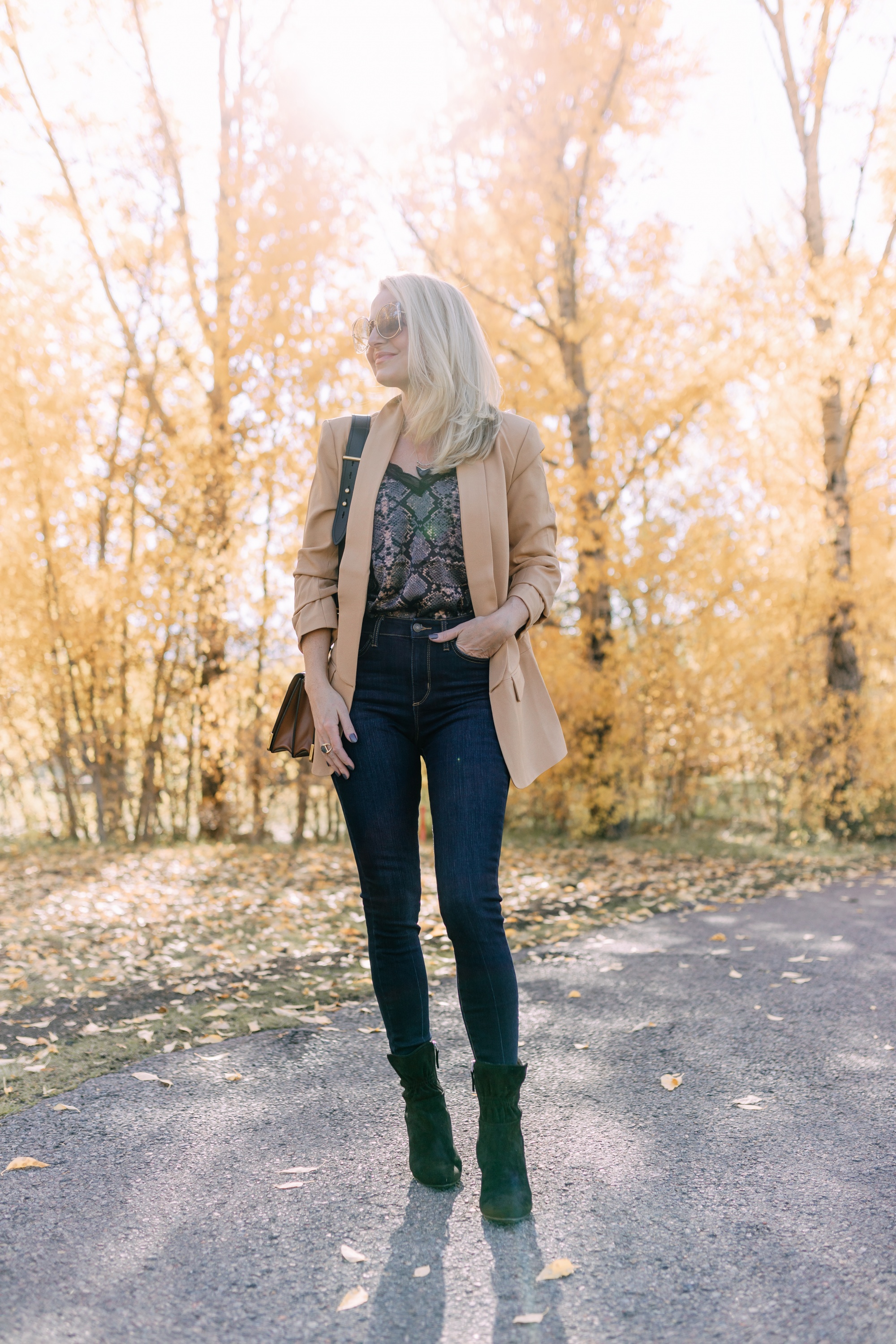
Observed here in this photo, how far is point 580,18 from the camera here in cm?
643

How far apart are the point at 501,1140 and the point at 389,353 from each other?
5.30ft

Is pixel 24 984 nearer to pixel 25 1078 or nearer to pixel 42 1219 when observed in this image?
pixel 25 1078

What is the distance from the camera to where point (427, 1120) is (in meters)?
1.88

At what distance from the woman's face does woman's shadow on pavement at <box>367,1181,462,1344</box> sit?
1663 mm

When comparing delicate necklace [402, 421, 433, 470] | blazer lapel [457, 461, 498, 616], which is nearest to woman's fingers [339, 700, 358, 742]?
blazer lapel [457, 461, 498, 616]

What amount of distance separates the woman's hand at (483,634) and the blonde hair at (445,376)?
337 mm

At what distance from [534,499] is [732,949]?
2706mm

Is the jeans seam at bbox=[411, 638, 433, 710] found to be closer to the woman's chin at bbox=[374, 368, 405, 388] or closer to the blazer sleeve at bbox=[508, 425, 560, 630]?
the blazer sleeve at bbox=[508, 425, 560, 630]

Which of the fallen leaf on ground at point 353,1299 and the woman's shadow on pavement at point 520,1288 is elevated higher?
the fallen leaf on ground at point 353,1299

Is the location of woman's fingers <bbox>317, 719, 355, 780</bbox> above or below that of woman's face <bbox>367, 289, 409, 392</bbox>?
below

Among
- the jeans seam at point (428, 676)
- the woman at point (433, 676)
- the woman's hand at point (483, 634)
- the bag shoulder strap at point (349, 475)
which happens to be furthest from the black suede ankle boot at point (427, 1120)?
the bag shoulder strap at point (349, 475)

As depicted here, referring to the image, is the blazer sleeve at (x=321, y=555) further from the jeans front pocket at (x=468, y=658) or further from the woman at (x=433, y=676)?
the jeans front pocket at (x=468, y=658)

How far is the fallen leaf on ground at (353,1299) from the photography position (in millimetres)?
1473

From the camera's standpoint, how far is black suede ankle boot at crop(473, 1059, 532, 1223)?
1.73m
